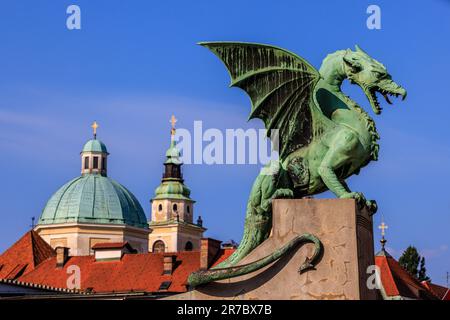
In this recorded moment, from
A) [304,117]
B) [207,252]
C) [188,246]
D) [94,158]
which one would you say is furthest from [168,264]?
[304,117]

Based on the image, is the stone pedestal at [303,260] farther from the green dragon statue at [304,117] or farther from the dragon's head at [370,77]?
the dragon's head at [370,77]

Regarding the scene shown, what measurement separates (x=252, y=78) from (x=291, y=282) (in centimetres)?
327

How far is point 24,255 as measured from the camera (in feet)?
235

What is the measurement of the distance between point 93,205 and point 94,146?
32.8 feet

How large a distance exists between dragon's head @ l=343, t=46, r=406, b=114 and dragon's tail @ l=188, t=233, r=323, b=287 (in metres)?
2.53

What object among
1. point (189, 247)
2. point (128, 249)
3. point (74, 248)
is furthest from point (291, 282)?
point (189, 247)

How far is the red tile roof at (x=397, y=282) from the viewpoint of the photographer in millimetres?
46509

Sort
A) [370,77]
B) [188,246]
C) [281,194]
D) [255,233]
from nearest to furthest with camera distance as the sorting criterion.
Answer: 1. [281,194]
2. [255,233]
3. [370,77]
4. [188,246]

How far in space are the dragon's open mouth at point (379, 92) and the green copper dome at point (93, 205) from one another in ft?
217

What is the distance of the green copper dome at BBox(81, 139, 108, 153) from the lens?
8969cm

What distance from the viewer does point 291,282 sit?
47.1ft

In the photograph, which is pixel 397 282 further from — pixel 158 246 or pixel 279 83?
pixel 158 246

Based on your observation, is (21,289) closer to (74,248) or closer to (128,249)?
(128,249)

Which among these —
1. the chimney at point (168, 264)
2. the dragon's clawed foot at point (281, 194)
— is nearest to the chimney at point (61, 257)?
the chimney at point (168, 264)
